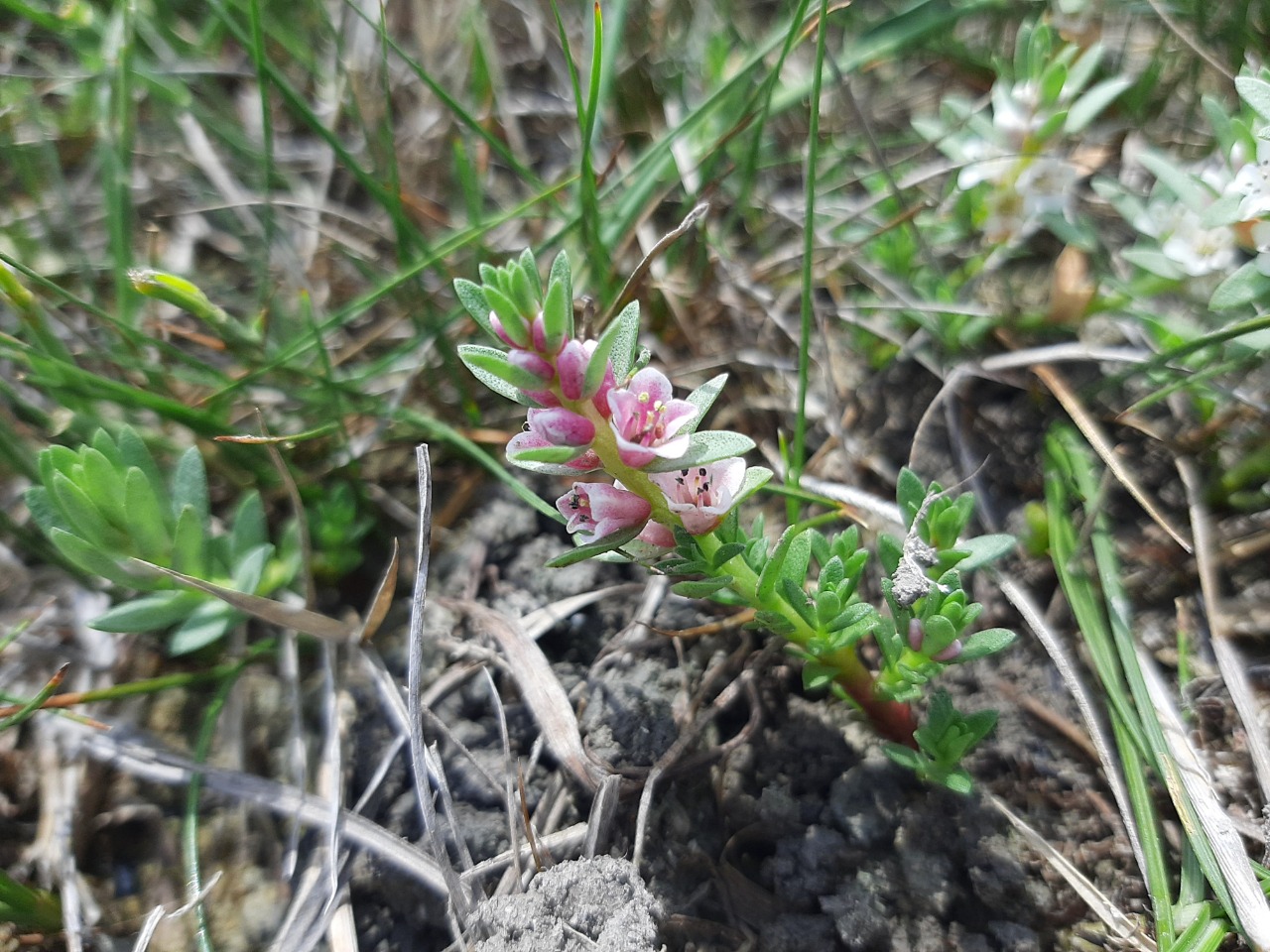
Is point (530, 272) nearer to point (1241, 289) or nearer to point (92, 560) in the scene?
point (92, 560)

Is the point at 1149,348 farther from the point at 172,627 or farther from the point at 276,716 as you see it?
the point at 172,627

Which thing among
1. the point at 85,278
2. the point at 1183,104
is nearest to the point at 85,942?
the point at 85,278

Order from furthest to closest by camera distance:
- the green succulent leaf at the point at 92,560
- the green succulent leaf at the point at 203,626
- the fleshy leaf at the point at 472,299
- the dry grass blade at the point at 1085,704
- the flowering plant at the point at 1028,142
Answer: the flowering plant at the point at 1028,142 < the green succulent leaf at the point at 203,626 < the green succulent leaf at the point at 92,560 < the dry grass blade at the point at 1085,704 < the fleshy leaf at the point at 472,299

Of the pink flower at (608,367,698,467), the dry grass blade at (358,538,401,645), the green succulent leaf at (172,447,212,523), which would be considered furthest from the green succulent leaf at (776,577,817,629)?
the green succulent leaf at (172,447,212,523)

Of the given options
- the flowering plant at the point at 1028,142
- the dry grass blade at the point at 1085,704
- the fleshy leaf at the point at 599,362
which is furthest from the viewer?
the flowering plant at the point at 1028,142

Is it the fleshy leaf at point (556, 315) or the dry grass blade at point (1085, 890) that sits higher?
the fleshy leaf at point (556, 315)

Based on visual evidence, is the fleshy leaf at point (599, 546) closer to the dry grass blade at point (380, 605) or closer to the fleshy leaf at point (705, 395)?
the fleshy leaf at point (705, 395)

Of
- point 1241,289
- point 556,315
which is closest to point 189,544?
point 556,315

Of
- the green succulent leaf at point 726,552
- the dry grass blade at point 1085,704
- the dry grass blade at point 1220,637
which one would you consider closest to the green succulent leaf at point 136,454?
the green succulent leaf at point 726,552

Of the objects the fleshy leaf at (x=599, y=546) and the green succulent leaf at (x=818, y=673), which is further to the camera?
the green succulent leaf at (x=818, y=673)
